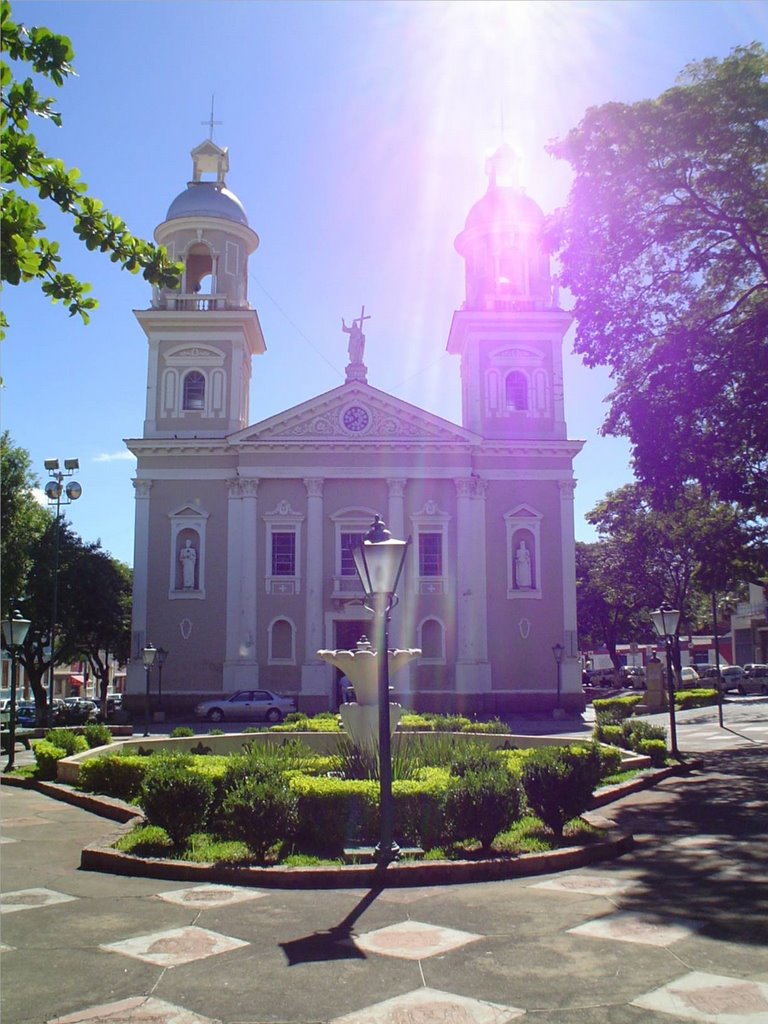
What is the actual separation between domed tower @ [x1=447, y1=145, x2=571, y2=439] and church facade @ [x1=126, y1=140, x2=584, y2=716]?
0.27ft

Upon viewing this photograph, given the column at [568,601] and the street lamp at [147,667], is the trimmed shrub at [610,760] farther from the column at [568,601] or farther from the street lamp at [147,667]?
the column at [568,601]

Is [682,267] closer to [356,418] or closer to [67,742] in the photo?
[67,742]

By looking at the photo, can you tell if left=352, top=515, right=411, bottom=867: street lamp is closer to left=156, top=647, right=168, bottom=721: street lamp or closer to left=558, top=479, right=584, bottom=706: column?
left=156, top=647, right=168, bottom=721: street lamp

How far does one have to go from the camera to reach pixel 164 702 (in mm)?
35156

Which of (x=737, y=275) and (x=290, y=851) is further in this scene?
(x=737, y=275)

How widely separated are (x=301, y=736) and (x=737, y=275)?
13.1 m

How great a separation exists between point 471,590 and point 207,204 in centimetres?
1910

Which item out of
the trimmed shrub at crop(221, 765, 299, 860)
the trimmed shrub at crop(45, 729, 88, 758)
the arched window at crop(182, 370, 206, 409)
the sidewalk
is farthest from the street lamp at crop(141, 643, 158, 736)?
the sidewalk

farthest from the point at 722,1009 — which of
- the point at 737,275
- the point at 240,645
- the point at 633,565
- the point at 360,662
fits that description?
the point at 633,565

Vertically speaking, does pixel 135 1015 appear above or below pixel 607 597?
below

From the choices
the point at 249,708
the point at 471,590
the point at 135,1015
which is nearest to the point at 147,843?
the point at 135,1015

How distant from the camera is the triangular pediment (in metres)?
36.7

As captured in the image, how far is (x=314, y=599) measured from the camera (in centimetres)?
3600

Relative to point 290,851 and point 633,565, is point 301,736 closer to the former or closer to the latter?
point 290,851
